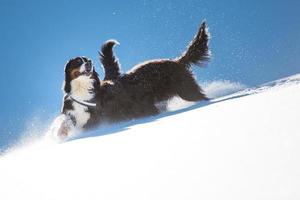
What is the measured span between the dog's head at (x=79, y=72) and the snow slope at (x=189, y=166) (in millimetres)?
4537

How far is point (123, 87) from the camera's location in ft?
26.1

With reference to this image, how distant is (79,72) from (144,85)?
1.25 m

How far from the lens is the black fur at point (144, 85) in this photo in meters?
7.80

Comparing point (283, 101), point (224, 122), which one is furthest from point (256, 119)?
point (283, 101)

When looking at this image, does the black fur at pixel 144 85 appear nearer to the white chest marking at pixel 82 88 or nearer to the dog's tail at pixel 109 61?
the dog's tail at pixel 109 61

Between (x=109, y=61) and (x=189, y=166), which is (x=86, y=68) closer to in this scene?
(x=109, y=61)

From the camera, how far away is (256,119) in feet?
8.84

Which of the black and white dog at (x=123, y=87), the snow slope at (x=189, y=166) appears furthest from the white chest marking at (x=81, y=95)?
the snow slope at (x=189, y=166)

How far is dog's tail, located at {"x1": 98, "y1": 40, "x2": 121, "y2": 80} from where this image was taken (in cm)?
831

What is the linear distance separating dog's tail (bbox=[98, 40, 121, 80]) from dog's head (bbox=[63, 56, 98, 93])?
712 millimetres

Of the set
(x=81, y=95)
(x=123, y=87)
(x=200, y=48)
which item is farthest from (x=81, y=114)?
(x=200, y=48)

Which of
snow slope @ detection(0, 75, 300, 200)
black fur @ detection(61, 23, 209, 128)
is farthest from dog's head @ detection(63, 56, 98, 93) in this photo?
snow slope @ detection(0, 75, 300, 200)

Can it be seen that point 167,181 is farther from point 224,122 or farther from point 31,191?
point 224,122

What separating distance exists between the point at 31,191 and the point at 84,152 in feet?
2.79
